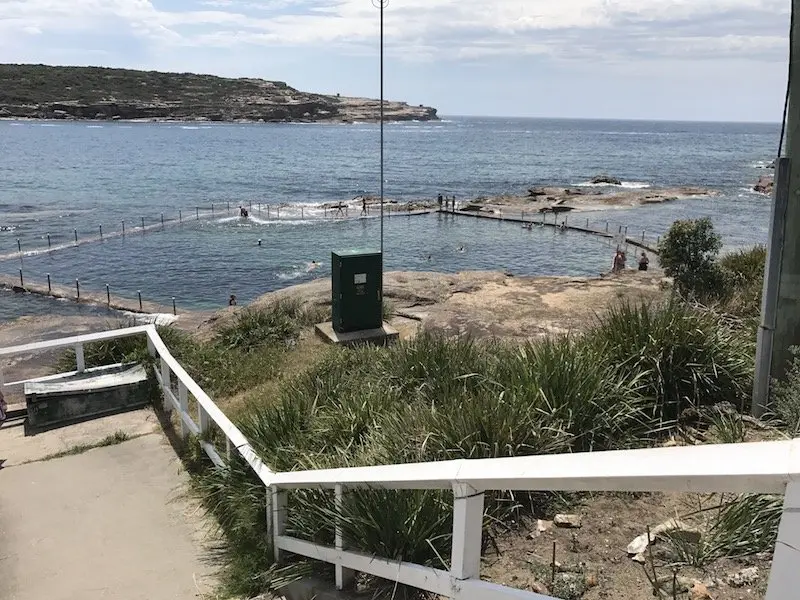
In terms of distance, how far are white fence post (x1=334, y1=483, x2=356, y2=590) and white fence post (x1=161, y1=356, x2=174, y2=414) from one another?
410cm

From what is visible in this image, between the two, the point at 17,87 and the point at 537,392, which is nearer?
the point at 537,392

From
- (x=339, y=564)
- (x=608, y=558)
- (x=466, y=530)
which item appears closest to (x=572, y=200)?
(x=608, y=558)

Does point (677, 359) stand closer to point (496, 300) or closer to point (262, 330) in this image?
point (262, 330)

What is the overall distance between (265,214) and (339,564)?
49.7 metres

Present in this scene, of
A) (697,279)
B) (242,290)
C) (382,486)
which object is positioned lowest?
(242,290)

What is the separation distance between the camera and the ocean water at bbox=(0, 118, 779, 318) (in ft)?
108

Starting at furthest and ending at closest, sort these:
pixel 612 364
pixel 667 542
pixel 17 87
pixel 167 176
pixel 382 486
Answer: pixel 17 87
pixel 167 176
pixel 612 364
pixel 667 542
pixel 382 486

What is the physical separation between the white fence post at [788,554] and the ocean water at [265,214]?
26453mm

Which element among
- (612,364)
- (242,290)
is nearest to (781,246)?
(612,364)

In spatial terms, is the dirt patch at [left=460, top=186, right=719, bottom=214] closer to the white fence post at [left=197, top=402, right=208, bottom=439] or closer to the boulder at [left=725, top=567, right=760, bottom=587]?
the white fence post at [left=197, top=402, right=208, bottom=439]

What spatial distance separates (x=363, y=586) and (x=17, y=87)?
730ft

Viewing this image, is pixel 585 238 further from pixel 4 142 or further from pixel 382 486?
pixel 4 142

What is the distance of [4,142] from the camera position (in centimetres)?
11381

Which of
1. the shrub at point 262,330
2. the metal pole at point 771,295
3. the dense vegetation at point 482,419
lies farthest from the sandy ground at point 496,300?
the metal pole at point 771,295
